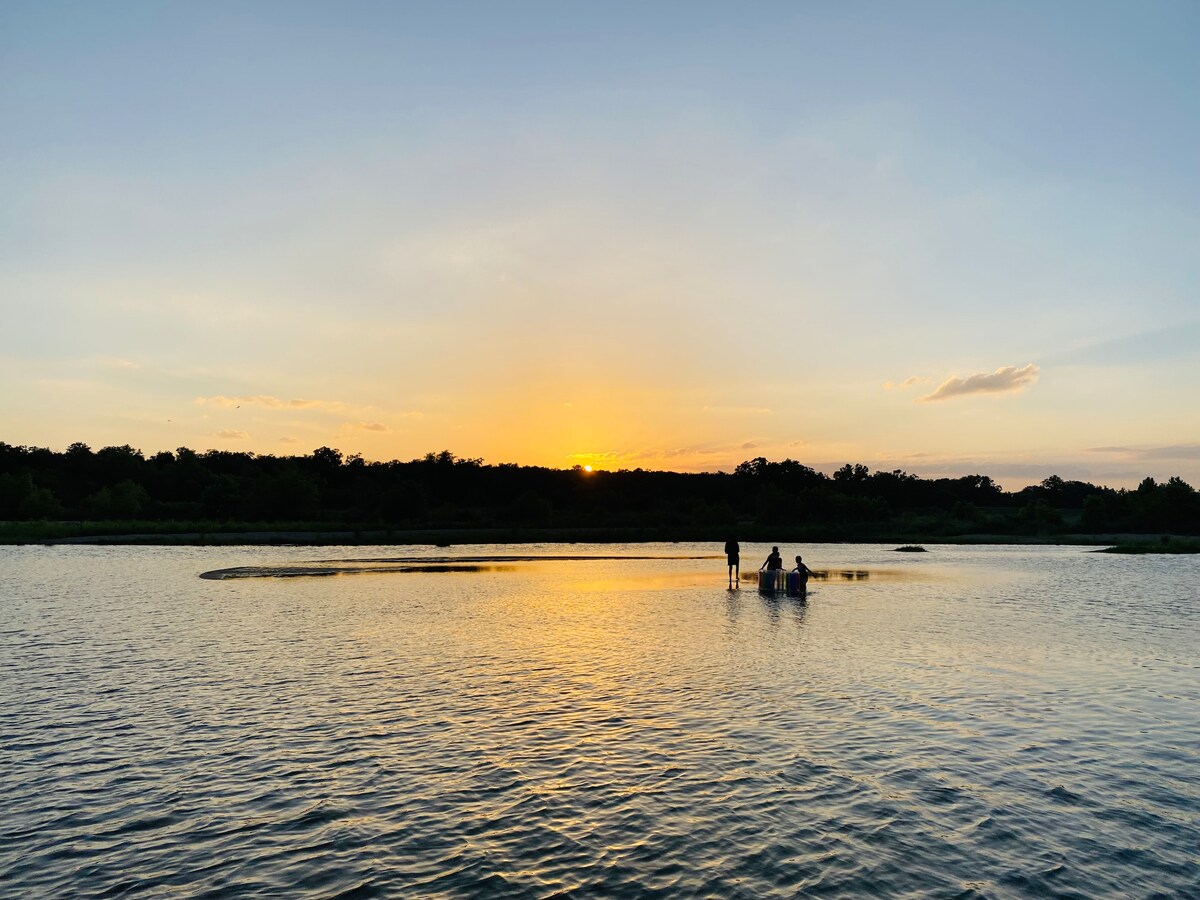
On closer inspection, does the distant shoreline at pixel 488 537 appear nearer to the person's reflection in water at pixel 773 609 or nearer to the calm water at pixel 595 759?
the person's reflection in water at pixel 773 609

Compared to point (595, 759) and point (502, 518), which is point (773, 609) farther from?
point (502, 518)

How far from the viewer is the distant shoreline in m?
115

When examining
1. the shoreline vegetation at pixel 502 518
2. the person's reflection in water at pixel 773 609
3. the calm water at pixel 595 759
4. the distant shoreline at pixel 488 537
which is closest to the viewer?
the calm water at pixel 595 759

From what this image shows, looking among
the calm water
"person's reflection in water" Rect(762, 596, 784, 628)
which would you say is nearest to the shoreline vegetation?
"person's reflection in water" Rect(762, 596, 784, 628)

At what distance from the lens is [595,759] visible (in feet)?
51.1

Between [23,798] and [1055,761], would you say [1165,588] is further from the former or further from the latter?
[23,798]

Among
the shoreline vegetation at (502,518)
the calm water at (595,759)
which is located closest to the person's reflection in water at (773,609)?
the calm water at (595,759)

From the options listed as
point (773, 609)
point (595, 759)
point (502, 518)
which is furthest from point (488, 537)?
point (595, 759)

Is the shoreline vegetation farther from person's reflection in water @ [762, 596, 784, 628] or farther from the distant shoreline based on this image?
person's reflection in water @ [762, 596, 784, 628]

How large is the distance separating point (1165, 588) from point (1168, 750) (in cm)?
4829

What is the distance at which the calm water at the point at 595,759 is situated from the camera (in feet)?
35.5

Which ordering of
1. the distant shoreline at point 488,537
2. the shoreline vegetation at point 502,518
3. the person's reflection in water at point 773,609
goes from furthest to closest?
the shoreline vegetation at point 502,518
the distant shoreline at point 488,537
the person's reflection in water at point 773,609

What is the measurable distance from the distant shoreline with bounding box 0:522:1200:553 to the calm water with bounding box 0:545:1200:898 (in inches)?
3549

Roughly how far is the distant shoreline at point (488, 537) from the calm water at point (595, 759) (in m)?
90.2
